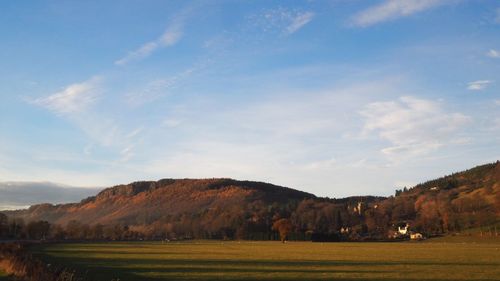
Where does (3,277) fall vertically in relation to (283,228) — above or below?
Answer: below

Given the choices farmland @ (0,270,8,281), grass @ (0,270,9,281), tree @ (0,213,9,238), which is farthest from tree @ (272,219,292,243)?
grass @ (0,270,9,281)

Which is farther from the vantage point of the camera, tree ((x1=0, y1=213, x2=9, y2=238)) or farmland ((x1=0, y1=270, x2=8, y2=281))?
tree ((x1=0, y1=213, x2=9, y2=238))

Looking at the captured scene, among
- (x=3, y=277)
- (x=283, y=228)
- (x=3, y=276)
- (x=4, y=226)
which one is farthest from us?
(x=283, y=228)

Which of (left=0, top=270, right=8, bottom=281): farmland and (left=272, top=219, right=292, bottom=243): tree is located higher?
(left=272, top=219, right=292, bottom=243): tree

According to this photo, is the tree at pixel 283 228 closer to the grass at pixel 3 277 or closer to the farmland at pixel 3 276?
the farmland at pixel 3 276

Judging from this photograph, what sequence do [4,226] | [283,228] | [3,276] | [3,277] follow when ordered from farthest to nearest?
[283,228] < [4,226] < [3,276] < [3,277]

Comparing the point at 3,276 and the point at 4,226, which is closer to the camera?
the point at 3,276

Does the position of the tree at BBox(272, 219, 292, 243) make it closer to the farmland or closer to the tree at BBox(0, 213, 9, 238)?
the tree at BBox(0, 213, 9, 238)

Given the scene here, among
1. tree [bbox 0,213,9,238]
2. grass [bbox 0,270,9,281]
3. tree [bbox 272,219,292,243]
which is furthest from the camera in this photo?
tree [bbox 272,219,292,243]

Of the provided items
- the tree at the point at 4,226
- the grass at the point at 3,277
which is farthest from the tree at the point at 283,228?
the grass at the point at 3,277

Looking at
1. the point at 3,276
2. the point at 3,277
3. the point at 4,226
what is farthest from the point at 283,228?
the point at 3,277

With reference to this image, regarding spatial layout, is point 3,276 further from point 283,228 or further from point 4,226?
point 4,226

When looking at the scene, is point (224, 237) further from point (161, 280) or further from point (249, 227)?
point (161, 280)

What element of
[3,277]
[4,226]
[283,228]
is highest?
[4,226]
